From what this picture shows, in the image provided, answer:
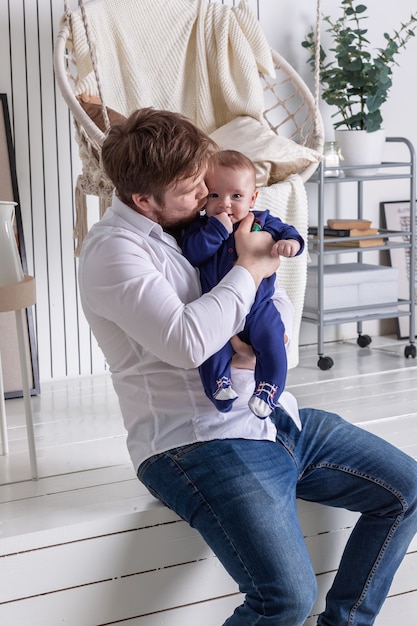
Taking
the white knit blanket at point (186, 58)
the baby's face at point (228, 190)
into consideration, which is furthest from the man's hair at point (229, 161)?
the white knit blanket at point (186, 58)

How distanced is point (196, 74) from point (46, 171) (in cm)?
66

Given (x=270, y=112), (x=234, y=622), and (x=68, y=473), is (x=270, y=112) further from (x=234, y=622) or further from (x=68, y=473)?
(x=234, y=622)

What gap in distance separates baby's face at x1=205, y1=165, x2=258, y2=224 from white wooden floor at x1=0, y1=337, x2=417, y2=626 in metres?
0.64

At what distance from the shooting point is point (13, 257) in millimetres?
2068

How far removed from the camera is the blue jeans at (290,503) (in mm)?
1535

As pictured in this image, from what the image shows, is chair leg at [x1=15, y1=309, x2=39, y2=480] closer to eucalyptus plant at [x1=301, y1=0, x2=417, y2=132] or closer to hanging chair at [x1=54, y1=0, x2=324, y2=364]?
hanging chair at [x1=54, y1=0, x2=324, y2=364]

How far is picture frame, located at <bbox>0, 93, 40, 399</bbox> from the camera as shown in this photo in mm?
2979

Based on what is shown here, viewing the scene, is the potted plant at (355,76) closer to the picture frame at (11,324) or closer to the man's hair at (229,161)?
the picture frame at (11,324)

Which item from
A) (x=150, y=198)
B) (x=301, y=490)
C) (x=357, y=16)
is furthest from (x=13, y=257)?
(x=357, y=16)

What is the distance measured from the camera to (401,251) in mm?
3934

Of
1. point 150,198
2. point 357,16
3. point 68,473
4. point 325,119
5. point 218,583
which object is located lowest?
point 218,583

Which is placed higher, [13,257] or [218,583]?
[13,257]

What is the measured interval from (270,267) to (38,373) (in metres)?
1.52

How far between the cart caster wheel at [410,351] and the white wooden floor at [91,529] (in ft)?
2.55
